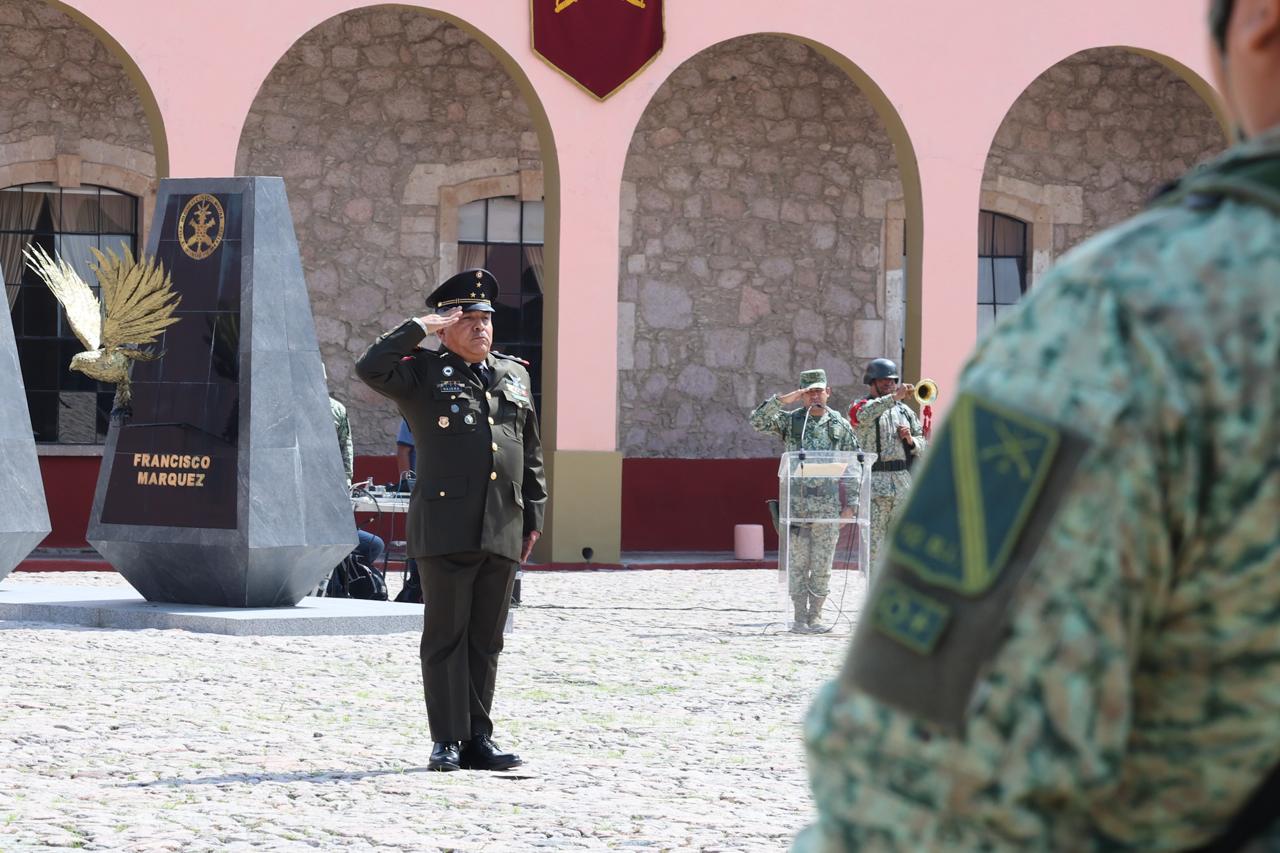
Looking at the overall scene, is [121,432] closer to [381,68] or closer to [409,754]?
[409,754]

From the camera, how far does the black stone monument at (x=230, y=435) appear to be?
9.53 metres

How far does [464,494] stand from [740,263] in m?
10.6

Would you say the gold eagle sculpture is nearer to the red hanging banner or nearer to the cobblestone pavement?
the cobblestone pavement

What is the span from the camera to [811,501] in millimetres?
10055

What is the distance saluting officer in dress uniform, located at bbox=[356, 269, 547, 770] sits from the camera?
573cm

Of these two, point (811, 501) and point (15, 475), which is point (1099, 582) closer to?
point (811, 501)

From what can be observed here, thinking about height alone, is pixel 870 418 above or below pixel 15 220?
below

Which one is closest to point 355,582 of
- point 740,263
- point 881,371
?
A: point 881,371

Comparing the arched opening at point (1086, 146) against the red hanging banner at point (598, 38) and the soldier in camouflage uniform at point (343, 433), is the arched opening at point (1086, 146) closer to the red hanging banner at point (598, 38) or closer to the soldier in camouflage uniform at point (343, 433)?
the red hanging banner at point (598, 38)

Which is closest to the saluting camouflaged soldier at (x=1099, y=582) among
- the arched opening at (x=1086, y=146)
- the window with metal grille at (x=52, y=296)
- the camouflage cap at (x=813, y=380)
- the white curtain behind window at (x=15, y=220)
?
the camouflage cap at (x=813, y=380)

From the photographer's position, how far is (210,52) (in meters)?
13.5

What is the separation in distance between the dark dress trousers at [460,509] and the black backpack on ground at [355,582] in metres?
4.72

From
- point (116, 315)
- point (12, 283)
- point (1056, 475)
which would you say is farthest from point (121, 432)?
point (1056, 475)

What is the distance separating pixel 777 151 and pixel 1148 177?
3358 millimetres
